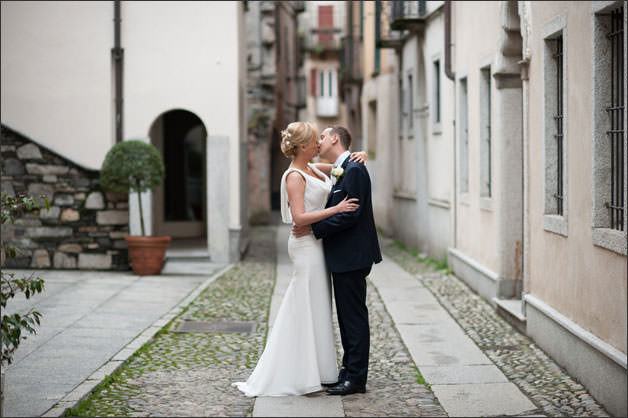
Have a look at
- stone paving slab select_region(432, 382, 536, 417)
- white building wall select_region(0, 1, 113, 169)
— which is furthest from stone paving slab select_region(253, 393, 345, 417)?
white building wall select_region(0, 1, 113, 169)

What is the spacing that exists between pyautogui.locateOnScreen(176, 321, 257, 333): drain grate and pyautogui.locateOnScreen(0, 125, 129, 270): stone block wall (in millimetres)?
4972

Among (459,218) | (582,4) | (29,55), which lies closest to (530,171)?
(582,4)

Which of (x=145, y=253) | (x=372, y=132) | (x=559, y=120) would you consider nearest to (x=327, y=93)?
(x=372, y=132)

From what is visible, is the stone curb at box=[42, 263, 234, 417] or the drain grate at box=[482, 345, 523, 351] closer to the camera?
the stone curb at box=[42, 263, 234, 417]

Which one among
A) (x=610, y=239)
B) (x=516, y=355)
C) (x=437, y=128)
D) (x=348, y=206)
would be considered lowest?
(x=516, y=355)

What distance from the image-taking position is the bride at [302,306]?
609cm

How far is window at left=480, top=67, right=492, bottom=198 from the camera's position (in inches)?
468

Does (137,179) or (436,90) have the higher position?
(436,90)

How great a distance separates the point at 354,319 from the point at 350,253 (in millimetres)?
468

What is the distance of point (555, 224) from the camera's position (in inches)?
301

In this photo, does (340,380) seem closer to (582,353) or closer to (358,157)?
(358,157)

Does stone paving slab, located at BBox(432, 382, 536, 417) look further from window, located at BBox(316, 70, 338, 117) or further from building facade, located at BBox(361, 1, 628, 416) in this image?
window, located at BBox(316, 70, 338, 117)

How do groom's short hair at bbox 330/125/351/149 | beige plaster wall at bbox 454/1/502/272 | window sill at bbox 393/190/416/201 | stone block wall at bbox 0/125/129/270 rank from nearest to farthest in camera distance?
groom's short hair at bbox 330/125/351/149, beige plaster wall at bbox 454/1/502/272, stone block wall at bbox 0/125/129/270, window sill at bbox 393/190/416/201

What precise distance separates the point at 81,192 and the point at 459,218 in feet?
19.3
